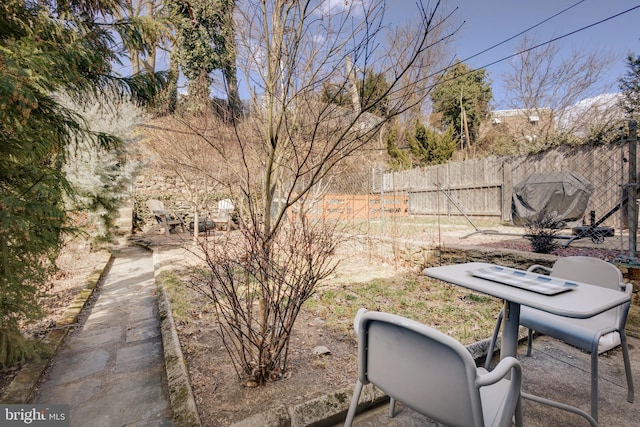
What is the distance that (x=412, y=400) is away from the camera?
1174 mm

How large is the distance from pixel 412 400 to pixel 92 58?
3315 mm

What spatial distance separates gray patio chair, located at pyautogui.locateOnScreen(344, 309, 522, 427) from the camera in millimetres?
983

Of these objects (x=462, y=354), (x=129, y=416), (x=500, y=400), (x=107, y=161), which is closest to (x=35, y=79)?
(x=129, y=416)

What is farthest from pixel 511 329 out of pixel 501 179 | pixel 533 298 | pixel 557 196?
pixel 501 179

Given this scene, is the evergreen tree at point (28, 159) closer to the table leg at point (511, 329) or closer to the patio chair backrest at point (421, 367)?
the patio chair backrest at point (421, 367)

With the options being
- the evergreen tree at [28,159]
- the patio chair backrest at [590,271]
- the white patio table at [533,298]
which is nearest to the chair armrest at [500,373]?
the white patio table at [533,298]

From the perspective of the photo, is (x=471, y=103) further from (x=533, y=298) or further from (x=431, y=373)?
(x=431, y=373)

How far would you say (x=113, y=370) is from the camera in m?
2.39

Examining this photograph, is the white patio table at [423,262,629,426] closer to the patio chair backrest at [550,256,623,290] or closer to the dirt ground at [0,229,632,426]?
the patio chair backrest at [550,256,623,290]

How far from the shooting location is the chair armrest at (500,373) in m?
0.96

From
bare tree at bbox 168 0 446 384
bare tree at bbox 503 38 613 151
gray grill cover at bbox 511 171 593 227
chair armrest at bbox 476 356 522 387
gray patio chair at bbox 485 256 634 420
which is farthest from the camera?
bare tree at bbox 503 38 613 151

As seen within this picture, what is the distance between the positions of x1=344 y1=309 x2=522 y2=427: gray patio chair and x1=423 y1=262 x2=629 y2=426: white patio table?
450 mm

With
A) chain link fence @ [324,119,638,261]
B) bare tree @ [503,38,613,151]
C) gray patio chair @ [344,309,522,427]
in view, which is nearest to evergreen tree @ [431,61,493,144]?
bare tree @ [503,38,613,151]

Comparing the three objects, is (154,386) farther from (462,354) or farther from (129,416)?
(462,354)
